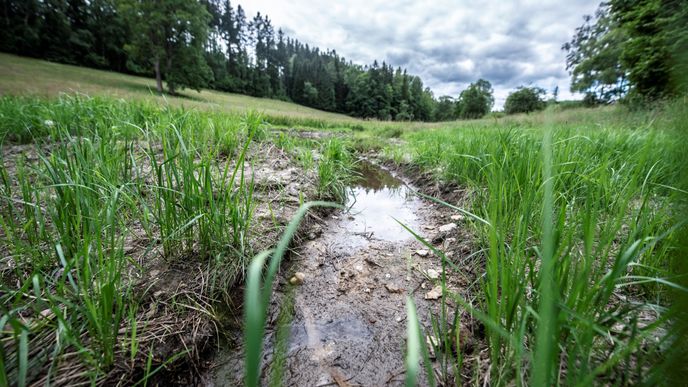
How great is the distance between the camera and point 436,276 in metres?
1.47

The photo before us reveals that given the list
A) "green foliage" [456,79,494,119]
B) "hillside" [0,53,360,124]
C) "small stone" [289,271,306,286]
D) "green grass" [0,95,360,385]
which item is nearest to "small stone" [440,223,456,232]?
"small stone" [289,271,306,286]

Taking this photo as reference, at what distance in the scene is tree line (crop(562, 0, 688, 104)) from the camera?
20.6 inches

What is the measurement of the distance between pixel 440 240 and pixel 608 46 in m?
20.7

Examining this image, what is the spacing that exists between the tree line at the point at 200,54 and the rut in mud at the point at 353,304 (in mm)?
9963

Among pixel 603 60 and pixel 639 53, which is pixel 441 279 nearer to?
pixel 639 53

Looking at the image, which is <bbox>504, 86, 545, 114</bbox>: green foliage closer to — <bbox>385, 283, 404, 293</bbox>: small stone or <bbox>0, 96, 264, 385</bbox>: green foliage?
<bbox>385, 283, 404, 293</bbox>: small stone

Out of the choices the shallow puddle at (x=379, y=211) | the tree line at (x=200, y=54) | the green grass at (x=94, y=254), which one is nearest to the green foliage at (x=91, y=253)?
the green grass at (x=94, y=254)

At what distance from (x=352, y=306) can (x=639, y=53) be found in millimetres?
10697

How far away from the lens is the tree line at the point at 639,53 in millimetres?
523

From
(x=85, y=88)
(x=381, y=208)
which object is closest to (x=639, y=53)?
(x=381, y=208)

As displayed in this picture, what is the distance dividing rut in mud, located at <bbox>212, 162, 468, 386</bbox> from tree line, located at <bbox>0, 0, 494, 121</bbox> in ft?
32.7

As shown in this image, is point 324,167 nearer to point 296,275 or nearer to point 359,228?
point 359,228

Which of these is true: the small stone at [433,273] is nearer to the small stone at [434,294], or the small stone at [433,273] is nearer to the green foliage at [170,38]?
the small stone at [434,294]

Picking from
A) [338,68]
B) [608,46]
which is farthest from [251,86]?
[608,46]
